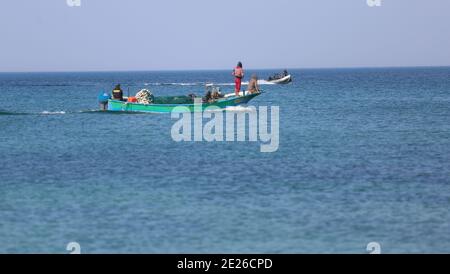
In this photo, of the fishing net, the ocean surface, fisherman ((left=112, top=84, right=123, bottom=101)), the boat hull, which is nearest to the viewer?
the ocean surface

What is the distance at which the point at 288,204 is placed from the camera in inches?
874

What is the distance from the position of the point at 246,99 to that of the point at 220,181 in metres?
26.1

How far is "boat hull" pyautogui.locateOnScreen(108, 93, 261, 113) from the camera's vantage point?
49688mm

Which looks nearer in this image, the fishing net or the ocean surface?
the ocean surface

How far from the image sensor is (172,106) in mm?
50469

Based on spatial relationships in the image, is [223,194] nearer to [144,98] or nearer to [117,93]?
[144,98]

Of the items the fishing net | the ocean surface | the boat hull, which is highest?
the fishing net

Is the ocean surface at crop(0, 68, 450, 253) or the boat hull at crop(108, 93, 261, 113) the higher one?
the boat hull at crop(108, 93, 261, 113)

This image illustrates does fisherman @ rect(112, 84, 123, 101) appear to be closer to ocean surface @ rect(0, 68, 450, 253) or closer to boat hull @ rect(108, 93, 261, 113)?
boat hull @ rect(108, 93, 261, 113)

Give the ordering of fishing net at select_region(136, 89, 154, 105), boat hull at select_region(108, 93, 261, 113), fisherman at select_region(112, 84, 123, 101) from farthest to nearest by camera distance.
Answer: fishing net at select_region(136, 89, 154, 105) → fisherman at select_region(112, 84, 123, 101) → boat hull at select_region(108, 93, 261, 113)

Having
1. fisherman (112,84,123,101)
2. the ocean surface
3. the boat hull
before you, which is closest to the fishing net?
the boat hull
